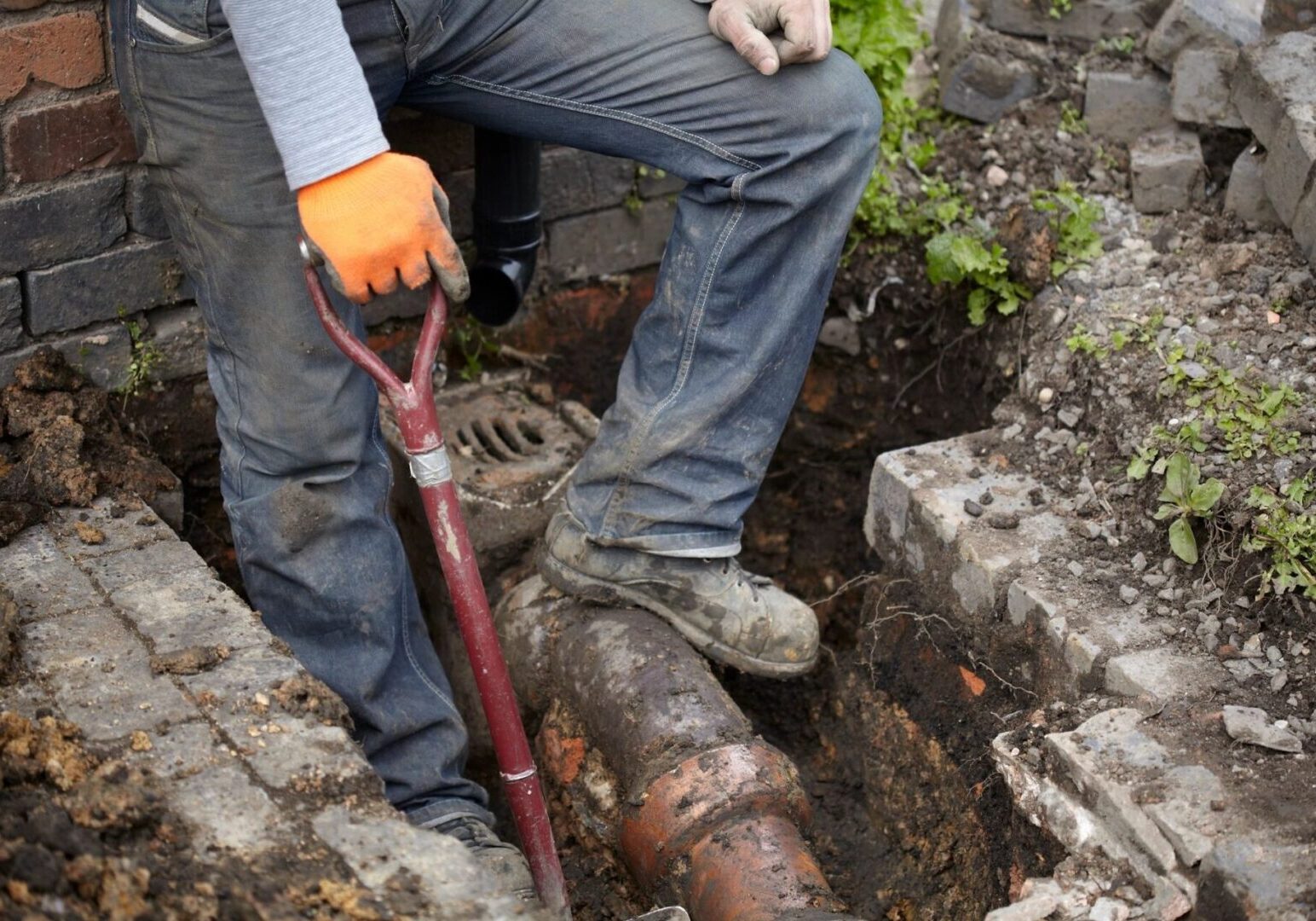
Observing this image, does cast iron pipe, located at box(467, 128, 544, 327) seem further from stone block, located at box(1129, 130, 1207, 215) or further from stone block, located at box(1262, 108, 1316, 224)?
stone block, located at box(1262, 108, 1316, 224)

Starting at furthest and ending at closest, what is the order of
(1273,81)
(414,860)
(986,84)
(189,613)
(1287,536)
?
(986,84) < (1273,81) < (1287,536) < (189,613) < (414,860)

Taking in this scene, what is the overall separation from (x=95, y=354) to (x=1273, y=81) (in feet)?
8.46

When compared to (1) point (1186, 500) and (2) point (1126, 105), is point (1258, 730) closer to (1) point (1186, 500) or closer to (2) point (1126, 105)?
(1) point (1186, 500)

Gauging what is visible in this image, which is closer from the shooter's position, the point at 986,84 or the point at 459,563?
the point at 459,563

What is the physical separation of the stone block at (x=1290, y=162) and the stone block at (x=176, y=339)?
7.64 ft

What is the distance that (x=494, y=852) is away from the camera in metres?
2.32

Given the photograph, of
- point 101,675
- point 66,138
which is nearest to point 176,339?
point 66,138

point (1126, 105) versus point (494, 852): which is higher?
point (1126, 105)

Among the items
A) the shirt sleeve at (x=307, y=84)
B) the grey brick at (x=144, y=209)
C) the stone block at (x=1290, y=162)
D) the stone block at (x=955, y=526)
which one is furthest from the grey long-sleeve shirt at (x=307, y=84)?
the stone block at (x=1290, y=162)

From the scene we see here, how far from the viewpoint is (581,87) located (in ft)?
7.68

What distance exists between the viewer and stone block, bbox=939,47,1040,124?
3510 millimetres

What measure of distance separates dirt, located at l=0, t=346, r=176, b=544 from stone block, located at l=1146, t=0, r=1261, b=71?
2.59 metres

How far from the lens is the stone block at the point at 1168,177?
3.19 meters

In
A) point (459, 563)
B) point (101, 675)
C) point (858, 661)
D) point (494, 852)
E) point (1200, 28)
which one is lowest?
point (858, 661)
